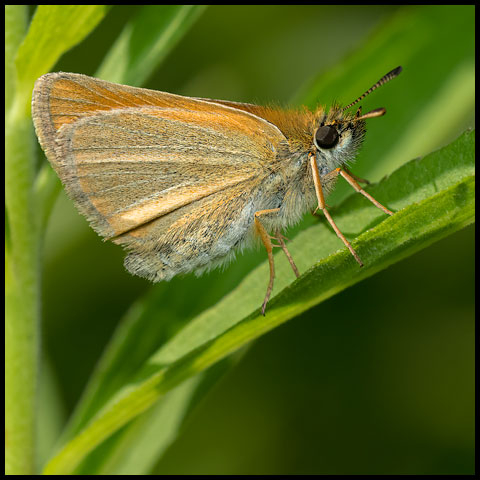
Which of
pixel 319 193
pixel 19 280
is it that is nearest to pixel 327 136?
pixel 319 193

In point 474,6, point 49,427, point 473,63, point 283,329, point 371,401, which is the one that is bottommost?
point 371,401

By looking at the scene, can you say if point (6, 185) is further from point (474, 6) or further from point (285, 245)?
point (474, 6)

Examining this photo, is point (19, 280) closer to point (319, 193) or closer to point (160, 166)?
point (160, 166)

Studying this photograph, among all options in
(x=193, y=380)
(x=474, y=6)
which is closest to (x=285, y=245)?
(x=193, y=380)

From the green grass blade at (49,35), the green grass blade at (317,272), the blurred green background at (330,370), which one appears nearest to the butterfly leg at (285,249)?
the green grass blade at (317,272)

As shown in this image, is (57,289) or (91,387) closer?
(91,387)

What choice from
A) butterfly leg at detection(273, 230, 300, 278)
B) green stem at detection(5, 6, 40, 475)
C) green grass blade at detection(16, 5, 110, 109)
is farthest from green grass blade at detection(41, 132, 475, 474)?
green grass blade at detection(16, 5, 110, 109)
